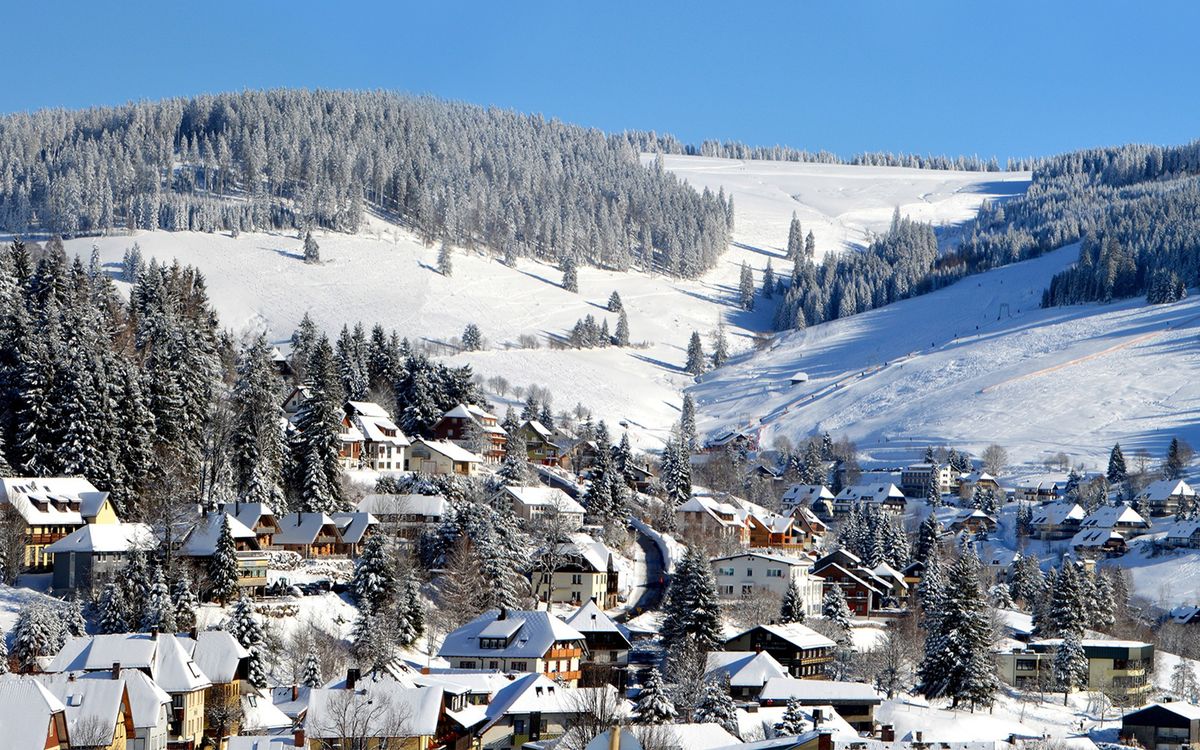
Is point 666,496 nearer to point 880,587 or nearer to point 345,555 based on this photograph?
point 880,587

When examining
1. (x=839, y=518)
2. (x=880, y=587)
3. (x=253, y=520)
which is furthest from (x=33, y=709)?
(x=839, y=518)

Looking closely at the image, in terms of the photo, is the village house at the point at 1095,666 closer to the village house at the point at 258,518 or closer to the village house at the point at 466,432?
the village house at the point at 258,518

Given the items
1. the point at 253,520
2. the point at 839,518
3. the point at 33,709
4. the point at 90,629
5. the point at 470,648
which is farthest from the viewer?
the point at 839,518

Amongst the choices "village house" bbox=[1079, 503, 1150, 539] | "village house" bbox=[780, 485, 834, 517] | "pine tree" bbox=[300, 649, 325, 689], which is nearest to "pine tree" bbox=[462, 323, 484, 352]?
"village house" bbox=[780, 485, 834, 517]

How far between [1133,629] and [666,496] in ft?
105

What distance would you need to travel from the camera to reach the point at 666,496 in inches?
4417

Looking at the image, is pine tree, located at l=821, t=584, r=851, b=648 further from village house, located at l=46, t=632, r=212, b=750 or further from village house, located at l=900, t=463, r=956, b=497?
village house, located at l=900, t=463, r=956, b=497

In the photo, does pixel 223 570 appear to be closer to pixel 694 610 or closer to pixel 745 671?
pixel 694 610

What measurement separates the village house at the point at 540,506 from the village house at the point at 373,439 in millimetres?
8728

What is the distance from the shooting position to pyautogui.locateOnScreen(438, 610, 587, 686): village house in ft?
222

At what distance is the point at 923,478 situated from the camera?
15625 cm

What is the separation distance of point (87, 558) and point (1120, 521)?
8859 centimetres

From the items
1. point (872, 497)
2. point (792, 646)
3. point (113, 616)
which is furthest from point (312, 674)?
point (872, 497)

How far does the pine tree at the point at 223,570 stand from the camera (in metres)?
66.9
